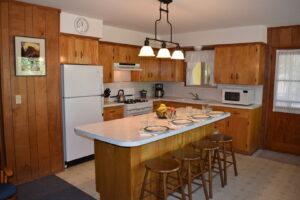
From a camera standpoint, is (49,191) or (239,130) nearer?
(49,191)

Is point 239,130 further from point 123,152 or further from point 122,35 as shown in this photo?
point 122,35

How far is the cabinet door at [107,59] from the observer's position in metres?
4.89

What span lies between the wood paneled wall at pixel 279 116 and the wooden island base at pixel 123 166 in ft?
10.2

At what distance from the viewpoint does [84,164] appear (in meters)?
4.21

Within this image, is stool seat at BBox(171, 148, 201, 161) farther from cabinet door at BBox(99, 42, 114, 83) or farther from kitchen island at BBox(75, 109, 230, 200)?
cabinet door at BBox(99, 42, 114, 83)

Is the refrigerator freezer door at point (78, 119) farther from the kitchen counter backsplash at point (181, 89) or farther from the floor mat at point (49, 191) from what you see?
the kitchen counter backsplash at point (181, 89)

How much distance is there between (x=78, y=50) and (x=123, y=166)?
2.44 metres

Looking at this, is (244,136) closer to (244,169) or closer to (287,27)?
(244,169)

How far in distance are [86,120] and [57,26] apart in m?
1.65

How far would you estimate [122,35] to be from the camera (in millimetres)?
5324

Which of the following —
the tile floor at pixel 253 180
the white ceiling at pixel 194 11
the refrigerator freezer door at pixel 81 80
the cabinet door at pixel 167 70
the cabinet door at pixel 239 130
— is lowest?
the tile floor at pixel 253 180

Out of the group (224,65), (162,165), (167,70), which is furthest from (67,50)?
(224,65)

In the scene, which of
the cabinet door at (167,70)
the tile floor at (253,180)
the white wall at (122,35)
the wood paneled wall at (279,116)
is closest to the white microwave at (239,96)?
the wood paneled wall at (279,116)

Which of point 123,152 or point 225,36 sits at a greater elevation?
point 225,36
